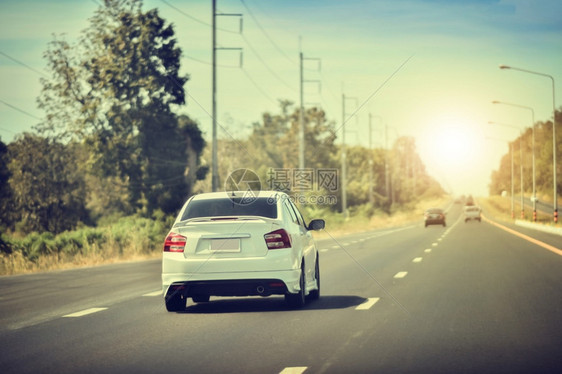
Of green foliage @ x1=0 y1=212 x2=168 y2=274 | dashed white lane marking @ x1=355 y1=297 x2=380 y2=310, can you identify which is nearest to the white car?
dashed white lane marking @ x1=355 y1=297 x2=380 y2=310

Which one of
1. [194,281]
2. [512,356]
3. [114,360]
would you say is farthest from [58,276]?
[512,356]

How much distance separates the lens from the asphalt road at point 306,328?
782 centimetres

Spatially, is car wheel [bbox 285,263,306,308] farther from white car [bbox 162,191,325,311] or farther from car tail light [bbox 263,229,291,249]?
car tail light [bbox 263,229,291,249]

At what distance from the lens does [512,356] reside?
26.2 feet

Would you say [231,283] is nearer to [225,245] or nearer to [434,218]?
[225,245]

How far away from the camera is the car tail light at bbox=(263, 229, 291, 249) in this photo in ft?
37.1

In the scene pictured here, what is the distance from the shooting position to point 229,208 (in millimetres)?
12125

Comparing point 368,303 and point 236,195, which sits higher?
point 236,195

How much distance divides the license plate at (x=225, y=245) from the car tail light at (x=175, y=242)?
0.41 m

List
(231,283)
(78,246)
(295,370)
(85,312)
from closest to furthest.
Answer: (295,370) → (231,283) → (85,312) → (78,246)

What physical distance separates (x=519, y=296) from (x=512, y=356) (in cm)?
553

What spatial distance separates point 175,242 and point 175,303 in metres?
1.06

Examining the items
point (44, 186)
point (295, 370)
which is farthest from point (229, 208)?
point (44, 186)

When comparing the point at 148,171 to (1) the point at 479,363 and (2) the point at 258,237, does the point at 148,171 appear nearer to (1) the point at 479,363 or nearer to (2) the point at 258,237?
(2) the point at 258,237
